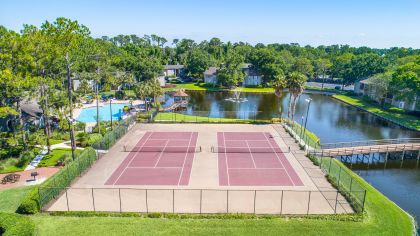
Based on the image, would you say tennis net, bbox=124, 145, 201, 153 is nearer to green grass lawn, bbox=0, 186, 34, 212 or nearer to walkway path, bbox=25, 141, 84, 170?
walkway path, bbox=25, 141, 84, 170

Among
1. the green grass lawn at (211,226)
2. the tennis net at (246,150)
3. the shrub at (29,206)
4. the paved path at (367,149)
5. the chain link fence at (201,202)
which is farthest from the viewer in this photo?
the paved path at (367,149)

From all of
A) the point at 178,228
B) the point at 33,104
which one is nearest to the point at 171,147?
the point at 178,228

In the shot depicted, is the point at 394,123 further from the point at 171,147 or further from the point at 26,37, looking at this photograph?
the point at 26,37

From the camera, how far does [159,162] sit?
30.5 metres

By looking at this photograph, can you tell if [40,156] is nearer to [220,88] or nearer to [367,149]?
[367,149]

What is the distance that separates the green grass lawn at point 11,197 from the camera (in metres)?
21.5

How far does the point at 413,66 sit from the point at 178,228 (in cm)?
5557

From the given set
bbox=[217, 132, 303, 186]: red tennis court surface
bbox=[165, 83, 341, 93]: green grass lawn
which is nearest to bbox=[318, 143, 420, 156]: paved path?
bbox=[217, 132, 303, 186]: red tennis court surface

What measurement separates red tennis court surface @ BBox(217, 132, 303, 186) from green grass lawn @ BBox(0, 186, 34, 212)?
15.2 meters

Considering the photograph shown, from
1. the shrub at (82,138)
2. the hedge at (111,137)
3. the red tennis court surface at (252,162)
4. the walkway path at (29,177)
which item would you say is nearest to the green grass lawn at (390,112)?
the red tennis court surface at (252,162)

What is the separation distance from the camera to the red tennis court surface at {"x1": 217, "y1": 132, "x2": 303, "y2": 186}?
26391 mm

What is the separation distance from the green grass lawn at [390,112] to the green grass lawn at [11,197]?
177ft

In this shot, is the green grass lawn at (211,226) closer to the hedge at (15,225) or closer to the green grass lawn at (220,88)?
the hedge at (15,225)

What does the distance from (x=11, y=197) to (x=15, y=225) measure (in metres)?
5.88
